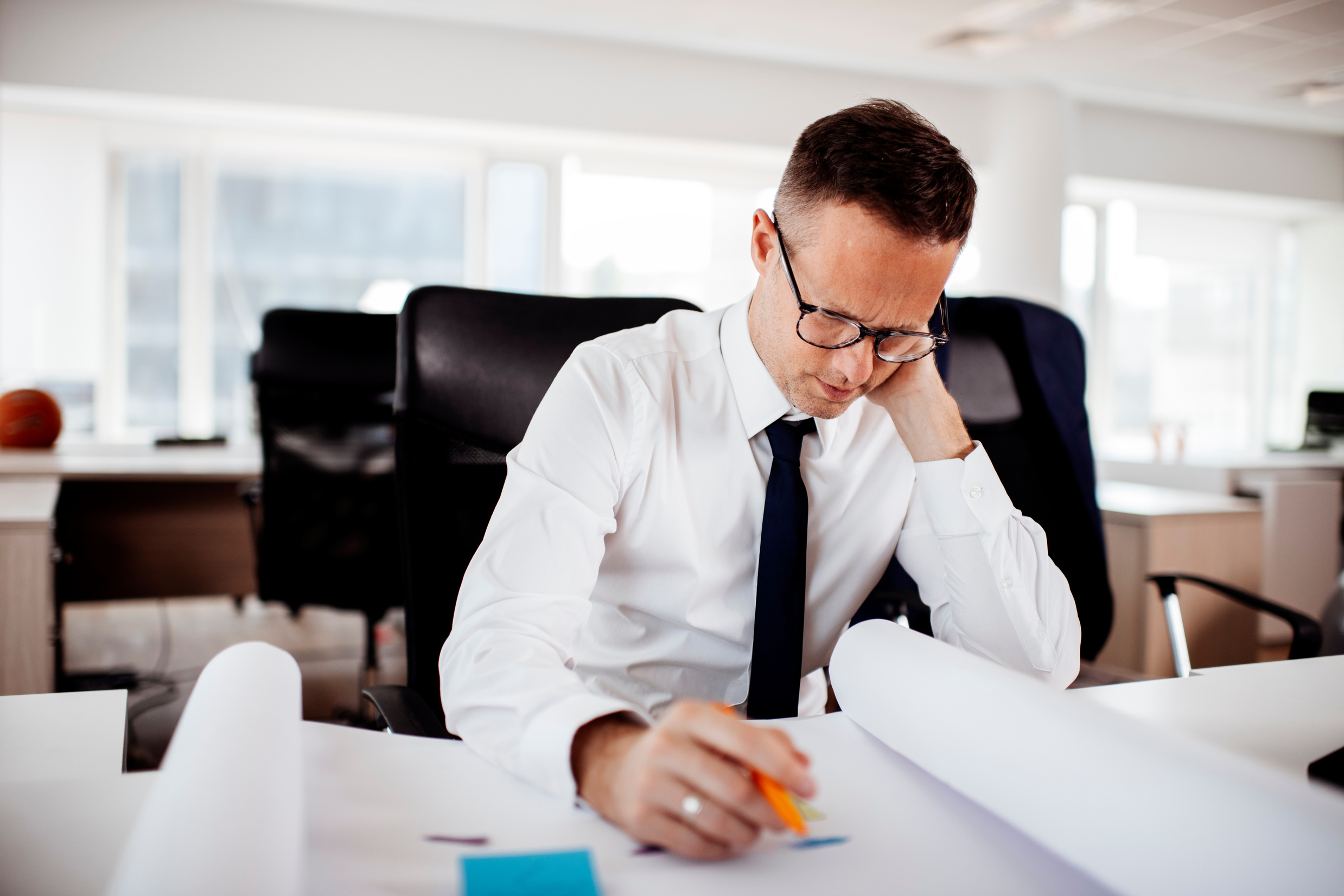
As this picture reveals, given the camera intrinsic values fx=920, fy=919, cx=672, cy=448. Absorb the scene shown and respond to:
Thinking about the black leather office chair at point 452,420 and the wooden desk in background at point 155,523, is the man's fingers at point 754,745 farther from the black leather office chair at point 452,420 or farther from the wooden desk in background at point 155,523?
the wooden desk in background at point 155,523

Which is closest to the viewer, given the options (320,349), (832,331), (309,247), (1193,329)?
(832,331)

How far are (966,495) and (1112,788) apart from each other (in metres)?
0.52

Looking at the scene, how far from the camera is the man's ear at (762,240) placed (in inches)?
39.0

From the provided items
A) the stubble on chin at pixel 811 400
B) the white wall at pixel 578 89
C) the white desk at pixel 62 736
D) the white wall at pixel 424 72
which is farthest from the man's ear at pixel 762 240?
the white wall at pixel 424 72

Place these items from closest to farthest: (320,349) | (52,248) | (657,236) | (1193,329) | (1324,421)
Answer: (320,349)
(52,248)
(1324,421)
(657,236)
(1193,329)

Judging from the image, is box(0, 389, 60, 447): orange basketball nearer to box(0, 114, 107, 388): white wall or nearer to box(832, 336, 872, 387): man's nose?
box(0, 114, 107, 388): white wall

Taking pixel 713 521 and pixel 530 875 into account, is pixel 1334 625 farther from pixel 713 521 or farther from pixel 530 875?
pixel 530 875

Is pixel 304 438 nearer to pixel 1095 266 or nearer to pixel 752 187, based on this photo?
pixel 752 187

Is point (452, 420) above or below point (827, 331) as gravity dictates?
below

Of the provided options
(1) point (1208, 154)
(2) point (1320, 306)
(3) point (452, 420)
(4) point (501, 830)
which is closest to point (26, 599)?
(3) point (452, 420)

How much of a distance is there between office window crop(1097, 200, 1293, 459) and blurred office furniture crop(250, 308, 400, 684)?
5428 millimetres

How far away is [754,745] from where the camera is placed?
1.65ft

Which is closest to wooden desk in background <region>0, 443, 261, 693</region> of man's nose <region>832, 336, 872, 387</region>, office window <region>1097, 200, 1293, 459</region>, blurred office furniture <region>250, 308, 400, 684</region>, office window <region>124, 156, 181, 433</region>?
blurred office furniture <region>250, 308, 400, 684</region>

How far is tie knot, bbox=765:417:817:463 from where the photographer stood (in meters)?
1.02
